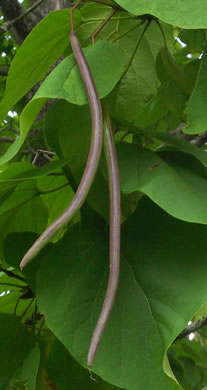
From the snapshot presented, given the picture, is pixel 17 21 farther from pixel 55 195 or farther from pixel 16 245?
pixel 16 245

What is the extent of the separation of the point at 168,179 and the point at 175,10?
16 centimetres

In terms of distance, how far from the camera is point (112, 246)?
46 cm

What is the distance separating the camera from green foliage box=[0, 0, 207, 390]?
540 millimetres

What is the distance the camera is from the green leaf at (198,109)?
586 millimetres

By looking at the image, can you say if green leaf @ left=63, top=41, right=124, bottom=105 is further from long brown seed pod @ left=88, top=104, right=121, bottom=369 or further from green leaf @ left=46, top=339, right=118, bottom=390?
green leaf @ left=46, top=339, right=118, bottom=390

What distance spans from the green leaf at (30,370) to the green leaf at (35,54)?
0.94 feet

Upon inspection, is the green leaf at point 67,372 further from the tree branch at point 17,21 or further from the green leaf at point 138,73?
the tree branch at point 17,21

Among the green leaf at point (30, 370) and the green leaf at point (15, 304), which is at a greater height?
the green leaf at point (30, 370)

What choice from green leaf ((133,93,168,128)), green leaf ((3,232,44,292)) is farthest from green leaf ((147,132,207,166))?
green leaf ((133,93,168,128))

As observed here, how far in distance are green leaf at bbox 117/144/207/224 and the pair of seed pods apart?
5 centimetres

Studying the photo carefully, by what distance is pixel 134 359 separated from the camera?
0.54 meters

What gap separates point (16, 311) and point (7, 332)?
0.27 feet

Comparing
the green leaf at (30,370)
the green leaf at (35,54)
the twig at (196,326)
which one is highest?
the green leaf at (35,54)

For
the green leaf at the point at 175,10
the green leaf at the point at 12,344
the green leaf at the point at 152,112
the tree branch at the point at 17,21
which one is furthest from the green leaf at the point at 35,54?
the tree branch at the point at 17,21
